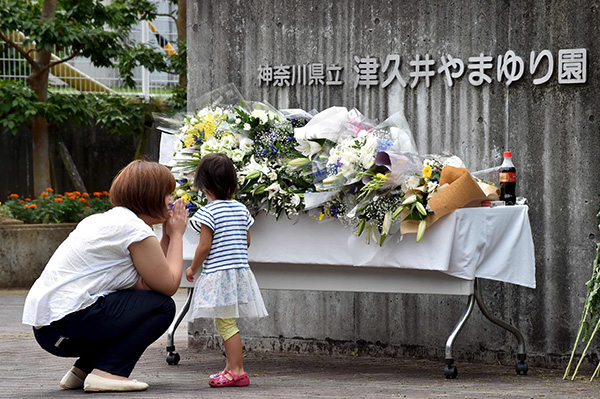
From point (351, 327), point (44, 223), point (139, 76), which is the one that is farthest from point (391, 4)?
point (139, 76)

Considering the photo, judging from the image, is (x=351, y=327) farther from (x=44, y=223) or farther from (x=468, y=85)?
(x=44, y=223)

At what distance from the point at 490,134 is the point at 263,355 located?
2.20 meters

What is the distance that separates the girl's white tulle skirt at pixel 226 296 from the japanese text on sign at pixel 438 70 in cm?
190

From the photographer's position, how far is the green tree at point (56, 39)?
11.5m

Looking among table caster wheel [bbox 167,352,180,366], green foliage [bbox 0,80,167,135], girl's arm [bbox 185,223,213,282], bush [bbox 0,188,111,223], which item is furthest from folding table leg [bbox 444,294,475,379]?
green foliage [bbox 0,80,167,135]

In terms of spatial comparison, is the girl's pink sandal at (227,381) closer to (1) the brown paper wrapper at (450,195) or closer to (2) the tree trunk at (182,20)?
(1) the brown paper wrapper at (450,195)

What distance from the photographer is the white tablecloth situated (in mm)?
5250

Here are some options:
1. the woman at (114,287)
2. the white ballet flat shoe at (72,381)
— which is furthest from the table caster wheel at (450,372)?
the white ballet flat shoe at (72,381)

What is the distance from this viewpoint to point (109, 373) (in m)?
4.68

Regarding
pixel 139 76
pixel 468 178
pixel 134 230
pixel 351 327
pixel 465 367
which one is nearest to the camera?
pixel 134 230

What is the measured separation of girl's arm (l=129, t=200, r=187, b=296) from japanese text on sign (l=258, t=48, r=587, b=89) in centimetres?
201

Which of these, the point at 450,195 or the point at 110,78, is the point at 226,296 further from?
the point at 110,78

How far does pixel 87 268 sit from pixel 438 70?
278 centimetres

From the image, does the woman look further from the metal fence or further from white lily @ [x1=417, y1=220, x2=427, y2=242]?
the metal fence
